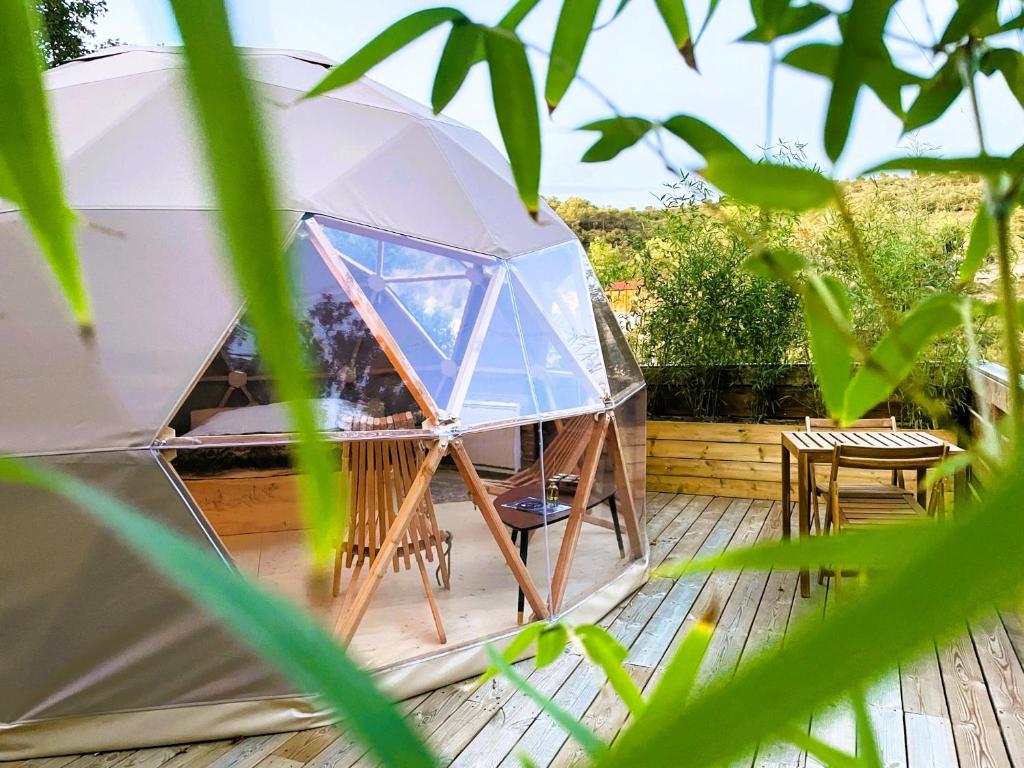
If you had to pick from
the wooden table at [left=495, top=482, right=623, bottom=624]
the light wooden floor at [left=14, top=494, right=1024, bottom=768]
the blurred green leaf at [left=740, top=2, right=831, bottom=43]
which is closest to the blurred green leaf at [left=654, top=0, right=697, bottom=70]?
the blurred green leaf at [left=740, top=2, right=831, bottom=43]

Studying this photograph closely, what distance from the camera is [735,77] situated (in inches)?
32.9

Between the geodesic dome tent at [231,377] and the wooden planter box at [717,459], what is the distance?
5.53ft

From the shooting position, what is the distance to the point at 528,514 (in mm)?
3385

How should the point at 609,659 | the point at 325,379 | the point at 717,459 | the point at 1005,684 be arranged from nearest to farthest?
the point at 609,659 → the point at 1005,684 → the point at 325,379 → the point at 717,459

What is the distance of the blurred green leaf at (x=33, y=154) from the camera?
176mm

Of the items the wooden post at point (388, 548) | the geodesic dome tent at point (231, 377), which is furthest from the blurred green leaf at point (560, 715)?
the wooden post at point (388, 548)

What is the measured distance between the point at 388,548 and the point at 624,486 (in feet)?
4.41

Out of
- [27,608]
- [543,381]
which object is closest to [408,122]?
[543,381]

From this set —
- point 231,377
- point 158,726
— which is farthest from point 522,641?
point 158,726

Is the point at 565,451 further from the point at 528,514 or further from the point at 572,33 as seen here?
the point at 572,33

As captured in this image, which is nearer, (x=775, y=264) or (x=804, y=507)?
(x=775, y=264)

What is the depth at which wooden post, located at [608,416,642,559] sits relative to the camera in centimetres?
347

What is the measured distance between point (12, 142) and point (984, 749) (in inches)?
106

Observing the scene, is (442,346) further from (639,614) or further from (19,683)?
(19,683)
